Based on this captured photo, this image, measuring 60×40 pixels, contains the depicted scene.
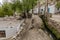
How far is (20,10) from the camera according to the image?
64.0 ft

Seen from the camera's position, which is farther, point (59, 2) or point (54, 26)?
point (59, 2)

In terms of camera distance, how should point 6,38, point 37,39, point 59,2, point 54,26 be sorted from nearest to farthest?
point 6,38, point 37,39, point 54,26, point 59,2

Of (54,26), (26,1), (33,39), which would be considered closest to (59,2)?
(26,1)

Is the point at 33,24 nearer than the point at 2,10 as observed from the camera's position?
Yes

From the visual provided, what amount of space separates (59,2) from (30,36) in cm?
1650

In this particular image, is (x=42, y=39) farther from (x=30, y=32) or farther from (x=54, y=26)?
(x=54, y=26)

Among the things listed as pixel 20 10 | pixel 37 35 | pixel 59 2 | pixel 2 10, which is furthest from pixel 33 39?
pixel 59 2

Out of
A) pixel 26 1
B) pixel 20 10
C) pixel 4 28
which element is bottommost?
pixel 4 28

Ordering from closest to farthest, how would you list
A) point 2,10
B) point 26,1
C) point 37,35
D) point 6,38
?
1. point 6,38
2. point 37,35
3. point 26,1
4. point 2,10

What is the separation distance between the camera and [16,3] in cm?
1933

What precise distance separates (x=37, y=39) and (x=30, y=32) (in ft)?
6.74

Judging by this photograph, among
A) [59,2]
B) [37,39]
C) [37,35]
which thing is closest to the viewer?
[37,39]

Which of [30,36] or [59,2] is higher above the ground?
[59,2]

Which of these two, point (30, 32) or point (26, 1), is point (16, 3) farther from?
point (30, 32)
